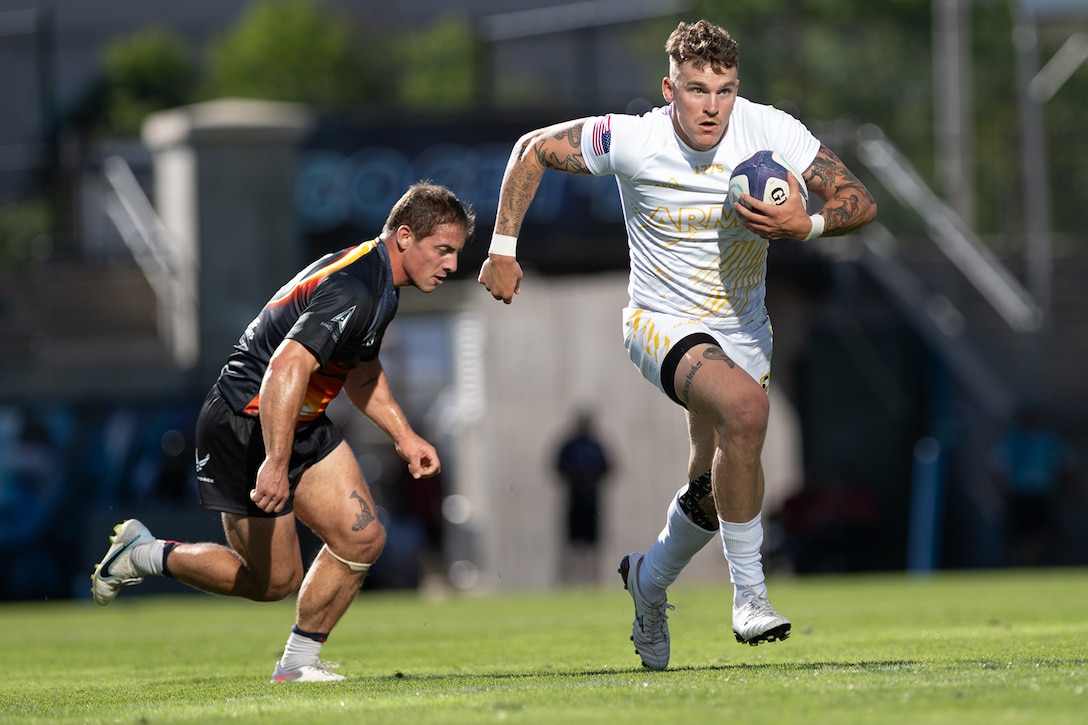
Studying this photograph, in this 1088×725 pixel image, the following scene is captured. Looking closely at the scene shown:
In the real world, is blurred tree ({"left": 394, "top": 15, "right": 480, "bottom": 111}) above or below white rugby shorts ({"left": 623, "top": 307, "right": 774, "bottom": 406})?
above

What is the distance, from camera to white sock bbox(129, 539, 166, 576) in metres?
8.62

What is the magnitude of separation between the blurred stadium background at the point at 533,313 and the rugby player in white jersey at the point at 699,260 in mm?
13502

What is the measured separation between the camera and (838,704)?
612 cm

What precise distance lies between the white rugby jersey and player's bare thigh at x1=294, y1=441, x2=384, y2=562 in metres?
1.49

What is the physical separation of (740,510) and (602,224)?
17.4 meters

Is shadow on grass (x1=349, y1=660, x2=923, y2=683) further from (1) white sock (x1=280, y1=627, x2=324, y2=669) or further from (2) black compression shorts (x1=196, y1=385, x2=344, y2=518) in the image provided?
(2) black compression shorts (x1=196, y1=385, x2=344, y2=518)

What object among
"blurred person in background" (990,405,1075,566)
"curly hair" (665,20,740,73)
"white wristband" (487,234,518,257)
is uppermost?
"curly hair" (665,20,740,73)

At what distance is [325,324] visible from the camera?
25.6 feet

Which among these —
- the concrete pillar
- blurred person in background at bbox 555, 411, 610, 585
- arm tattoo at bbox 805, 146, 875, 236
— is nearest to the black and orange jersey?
arm tattoo at bbox 805, 146, 875, 236

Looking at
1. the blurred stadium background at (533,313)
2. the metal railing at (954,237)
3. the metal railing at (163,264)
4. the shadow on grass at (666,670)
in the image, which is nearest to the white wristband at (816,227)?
the shadow on grass at (666,670)

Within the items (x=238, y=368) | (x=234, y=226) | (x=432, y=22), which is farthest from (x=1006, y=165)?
(x=432, y=22)

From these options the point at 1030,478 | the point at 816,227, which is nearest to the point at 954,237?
the point at 1030,478

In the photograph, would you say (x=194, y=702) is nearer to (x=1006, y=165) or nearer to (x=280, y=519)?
(x=280, y=519)

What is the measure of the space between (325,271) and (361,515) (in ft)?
3.39
